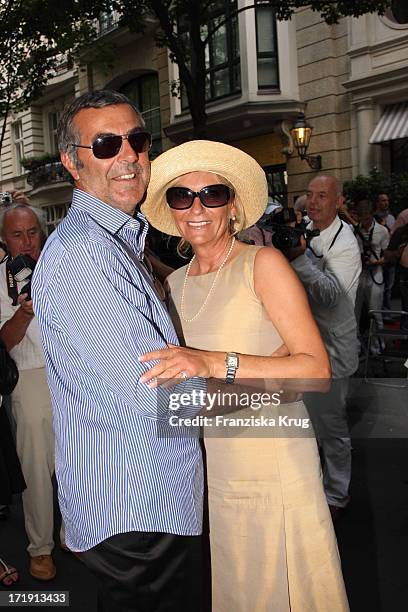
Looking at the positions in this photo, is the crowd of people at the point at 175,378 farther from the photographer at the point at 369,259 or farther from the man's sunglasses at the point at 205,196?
the photographer at the point at 369,259

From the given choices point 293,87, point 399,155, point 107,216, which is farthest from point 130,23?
point 107,216

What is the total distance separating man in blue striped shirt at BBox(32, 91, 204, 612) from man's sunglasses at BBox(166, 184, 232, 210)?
397 mm

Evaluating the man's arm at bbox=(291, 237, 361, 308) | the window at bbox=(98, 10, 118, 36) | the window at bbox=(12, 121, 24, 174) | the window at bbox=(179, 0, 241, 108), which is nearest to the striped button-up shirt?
the man's arm at bbox=(291, 237, 361, 308)

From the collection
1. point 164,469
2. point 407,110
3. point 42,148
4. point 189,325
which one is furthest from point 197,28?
point 42,148

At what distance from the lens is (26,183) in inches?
1022

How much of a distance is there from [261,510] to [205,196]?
108 centimetres

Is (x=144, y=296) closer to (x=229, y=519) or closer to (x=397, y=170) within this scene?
(x=229, y=519)

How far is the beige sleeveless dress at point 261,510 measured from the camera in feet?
6.33

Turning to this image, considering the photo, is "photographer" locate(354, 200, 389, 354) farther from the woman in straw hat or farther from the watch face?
the watch face

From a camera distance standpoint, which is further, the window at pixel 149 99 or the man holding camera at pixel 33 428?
the window at pixel 149 99

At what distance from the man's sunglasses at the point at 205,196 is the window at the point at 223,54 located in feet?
46.4

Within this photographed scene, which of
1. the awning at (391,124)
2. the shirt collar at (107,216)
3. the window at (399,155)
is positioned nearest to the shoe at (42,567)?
the shirt collar at (107,216)

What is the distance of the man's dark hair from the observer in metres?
1.70

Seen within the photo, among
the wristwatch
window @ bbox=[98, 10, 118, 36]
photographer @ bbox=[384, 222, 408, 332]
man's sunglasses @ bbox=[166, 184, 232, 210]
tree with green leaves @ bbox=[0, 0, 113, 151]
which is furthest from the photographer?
window @ bbox=[98, 10, 118, 36]
